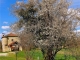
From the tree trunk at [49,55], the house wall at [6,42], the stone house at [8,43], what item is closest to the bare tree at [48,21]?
the tree trunk at [49,55]

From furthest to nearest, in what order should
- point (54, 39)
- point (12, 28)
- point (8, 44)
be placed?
point (8, 44) → point (12, 28) → point (54, 39)

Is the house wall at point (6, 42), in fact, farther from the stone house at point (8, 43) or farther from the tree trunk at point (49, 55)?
the tree trunk at point (49, 55)

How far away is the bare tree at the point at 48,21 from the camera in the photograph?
2205 cm

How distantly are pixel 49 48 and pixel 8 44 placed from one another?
7236 centimetres

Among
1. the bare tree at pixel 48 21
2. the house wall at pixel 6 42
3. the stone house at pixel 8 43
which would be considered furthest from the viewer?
the house wall at pixel 6 42

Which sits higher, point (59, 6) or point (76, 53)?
point (59, 6)

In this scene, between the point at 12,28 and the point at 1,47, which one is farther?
the point at 1,47

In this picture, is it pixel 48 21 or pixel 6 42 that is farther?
pixel 6 42

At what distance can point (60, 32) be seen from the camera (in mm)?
22062

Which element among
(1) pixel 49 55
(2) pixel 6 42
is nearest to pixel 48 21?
(1) pixel 49 55

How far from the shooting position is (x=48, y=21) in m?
22.3

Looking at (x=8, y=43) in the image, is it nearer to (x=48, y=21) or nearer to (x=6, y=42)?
(x=6, y=42)

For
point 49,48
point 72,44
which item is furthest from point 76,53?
point 49,48

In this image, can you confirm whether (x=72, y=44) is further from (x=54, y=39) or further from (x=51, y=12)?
(x=51, y=12)
